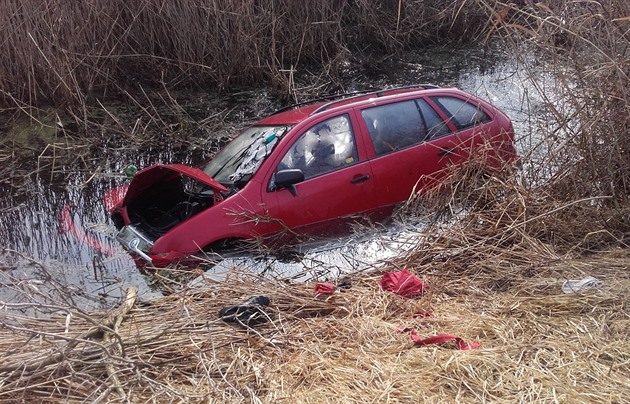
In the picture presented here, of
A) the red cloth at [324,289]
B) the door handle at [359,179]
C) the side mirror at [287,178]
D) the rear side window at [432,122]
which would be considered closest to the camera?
the red cloth at [324,289]

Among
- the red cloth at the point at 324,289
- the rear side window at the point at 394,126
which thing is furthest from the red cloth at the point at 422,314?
the rear side window at the point at 394,126

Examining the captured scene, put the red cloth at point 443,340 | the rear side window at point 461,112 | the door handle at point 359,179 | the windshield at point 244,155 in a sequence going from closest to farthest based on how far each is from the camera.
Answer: the red cloth at point 443,340 < the windshield at point 244,155 < the door handle at point 359,179 < the rear side window at point 461,112

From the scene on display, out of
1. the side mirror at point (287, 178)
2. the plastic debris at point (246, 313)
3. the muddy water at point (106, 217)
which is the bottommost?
the muddy water at point (106, 217)

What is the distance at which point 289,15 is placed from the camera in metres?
13.5

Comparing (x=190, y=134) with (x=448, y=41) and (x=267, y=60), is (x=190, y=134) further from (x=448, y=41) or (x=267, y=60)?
(x=448, y=41)

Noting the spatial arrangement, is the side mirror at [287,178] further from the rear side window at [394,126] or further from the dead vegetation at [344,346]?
the dead vegetation at [344,346]

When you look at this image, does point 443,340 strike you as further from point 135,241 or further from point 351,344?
point 135,241

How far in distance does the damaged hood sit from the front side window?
76cm

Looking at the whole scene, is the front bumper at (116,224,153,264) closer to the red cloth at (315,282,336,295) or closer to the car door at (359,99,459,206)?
the red cloth at (315,282,336,295)

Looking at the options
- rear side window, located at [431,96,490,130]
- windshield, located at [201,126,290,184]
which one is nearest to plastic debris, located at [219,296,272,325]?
windshield, located at [201,126,290,184]

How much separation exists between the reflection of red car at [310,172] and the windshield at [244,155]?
1 centimetres

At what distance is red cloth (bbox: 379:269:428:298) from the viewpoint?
4.73 m

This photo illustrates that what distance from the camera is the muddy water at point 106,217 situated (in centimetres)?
582

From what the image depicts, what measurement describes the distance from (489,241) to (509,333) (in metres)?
1.86
